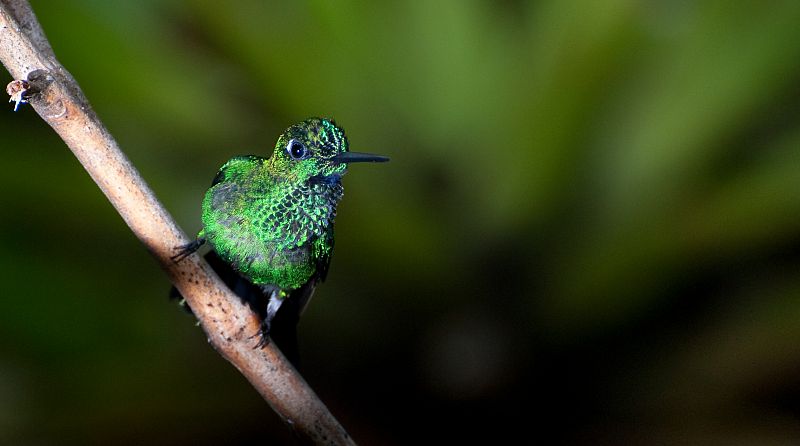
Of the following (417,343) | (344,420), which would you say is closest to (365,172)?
(417,343)

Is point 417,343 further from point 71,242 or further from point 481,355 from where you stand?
point 71,242

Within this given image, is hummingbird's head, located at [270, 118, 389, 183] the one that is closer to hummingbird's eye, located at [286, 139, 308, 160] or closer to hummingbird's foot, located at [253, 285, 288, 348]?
hummingbird's eye, located at [286, 139, 308, 160]

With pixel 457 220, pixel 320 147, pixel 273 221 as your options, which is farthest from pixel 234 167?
pixel 457 220

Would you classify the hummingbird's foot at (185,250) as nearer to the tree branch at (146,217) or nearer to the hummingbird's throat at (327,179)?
the tree branch at (146,217)

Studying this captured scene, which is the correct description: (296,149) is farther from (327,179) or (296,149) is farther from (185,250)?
(185,250)

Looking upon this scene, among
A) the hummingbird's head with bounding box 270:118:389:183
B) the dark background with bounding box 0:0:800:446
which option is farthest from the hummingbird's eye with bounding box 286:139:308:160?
the dark background with bounding box 0:0:800:446

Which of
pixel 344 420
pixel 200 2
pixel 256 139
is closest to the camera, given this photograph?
pixel 344 420
